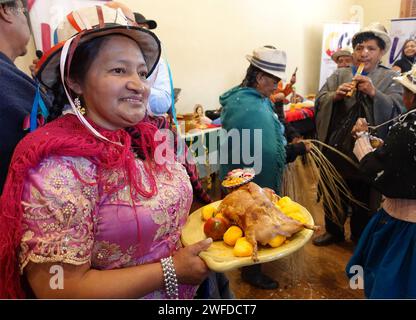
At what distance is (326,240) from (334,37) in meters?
3.55

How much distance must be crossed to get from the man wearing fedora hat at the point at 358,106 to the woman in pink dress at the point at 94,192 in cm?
166

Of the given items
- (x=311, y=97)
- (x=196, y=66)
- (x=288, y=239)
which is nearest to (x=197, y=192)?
(x=288, y=239)

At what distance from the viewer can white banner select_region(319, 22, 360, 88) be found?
4.77 metres

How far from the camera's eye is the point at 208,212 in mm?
979

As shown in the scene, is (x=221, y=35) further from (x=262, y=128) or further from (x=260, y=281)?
(x=260, y=281)

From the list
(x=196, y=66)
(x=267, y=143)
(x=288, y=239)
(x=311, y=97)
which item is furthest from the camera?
(x=311, y=97)

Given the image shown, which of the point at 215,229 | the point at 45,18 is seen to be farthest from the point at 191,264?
the point at 45,18

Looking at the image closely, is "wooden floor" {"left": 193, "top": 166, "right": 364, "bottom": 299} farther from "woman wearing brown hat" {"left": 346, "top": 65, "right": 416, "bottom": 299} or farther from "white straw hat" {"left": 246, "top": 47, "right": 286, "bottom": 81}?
"white straw hat" {"left": 246, "top": 47, "right": 286, "bottom": 81}

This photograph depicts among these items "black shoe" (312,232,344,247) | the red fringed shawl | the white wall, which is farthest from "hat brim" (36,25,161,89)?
"black shoe" (312,232,344,247)

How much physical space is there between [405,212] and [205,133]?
1.53m

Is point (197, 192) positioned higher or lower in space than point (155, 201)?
lower

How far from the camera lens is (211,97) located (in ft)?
12.1

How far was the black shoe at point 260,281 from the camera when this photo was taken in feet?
6.24
